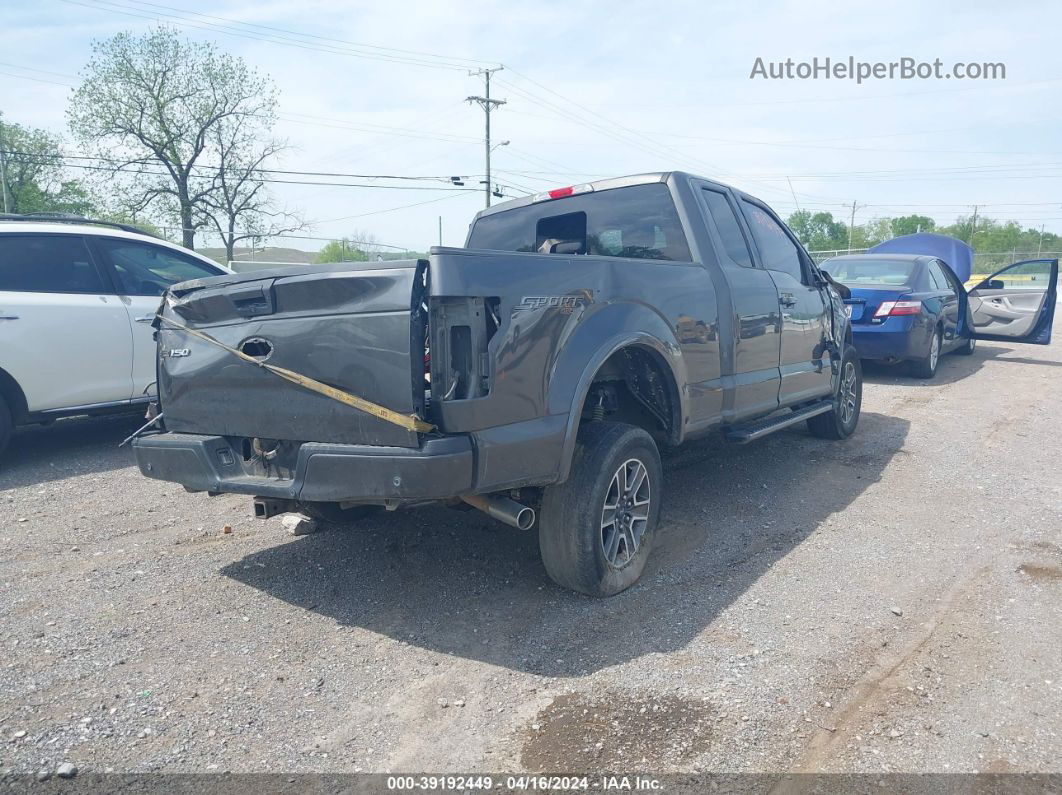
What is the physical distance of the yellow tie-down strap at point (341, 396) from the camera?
2902mm

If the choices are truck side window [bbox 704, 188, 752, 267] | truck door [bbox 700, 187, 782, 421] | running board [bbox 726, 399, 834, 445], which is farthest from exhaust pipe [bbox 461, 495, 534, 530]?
truck side window [bbox 704, 188, 752, 267]

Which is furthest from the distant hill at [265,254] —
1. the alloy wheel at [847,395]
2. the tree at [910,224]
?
the tree at [910,224]

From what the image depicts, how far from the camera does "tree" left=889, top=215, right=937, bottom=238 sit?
256 feet

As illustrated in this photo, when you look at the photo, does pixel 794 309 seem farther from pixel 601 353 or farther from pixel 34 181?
pixel 34 181

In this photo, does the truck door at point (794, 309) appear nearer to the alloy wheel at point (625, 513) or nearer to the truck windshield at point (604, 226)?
the truck windshield at point (604, 226)

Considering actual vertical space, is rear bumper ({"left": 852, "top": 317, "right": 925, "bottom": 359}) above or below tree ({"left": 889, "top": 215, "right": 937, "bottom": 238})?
below

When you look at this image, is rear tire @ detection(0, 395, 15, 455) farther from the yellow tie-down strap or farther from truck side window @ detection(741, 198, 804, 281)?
truck side window @ detection(741, 198, 804, 281)

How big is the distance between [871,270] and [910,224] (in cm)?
8008

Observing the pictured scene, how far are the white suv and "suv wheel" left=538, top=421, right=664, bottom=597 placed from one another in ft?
13.3

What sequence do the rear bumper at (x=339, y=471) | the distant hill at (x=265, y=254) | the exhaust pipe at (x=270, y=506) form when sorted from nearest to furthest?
the rear bumper at (x=339, y=471) → the exhaust pipe at (x=270, y=506) → the distant hill at (x=265, y=254)

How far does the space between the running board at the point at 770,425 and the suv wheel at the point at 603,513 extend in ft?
3.72

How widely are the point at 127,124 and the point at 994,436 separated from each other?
44.8 metres

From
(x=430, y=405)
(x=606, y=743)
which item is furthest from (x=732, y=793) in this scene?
(x=430, y=405)

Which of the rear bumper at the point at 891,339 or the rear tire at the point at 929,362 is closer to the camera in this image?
the rear bumper at the point at 891,339
